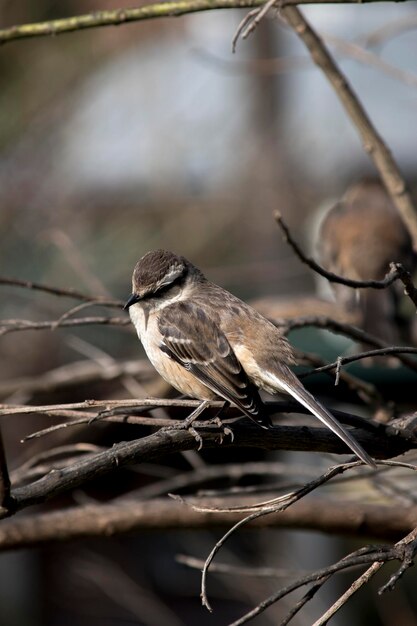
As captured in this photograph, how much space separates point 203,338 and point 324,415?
112 cm

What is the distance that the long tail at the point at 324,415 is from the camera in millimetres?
2768

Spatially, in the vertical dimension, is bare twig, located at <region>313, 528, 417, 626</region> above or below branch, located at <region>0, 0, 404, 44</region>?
below

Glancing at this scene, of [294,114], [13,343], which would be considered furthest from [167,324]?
[294,114]

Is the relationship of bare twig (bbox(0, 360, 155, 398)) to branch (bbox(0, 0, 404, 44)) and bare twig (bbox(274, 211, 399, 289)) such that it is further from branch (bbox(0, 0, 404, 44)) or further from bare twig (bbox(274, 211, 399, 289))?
bare twig (bbox(274, 211, 399, 289))

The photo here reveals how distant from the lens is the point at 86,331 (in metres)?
9.41

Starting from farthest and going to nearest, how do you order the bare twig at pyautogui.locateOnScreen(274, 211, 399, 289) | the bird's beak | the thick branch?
the thick branch → the bird's beak → the bare twig at pyautogui.locateOnScreen(274, 211, 399, 289)

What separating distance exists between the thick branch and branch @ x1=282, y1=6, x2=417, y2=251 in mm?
1302

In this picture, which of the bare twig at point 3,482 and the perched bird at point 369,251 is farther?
the perched bird at point 369,251

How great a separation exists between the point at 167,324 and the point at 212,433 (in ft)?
3.81

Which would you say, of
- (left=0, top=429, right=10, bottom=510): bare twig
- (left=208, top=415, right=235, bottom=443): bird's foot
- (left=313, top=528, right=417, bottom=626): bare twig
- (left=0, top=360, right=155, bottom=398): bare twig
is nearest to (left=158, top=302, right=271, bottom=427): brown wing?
(left=208, top=415, right=235, bottom=443): bird's foot

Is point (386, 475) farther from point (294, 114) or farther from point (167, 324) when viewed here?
point (294, 114)

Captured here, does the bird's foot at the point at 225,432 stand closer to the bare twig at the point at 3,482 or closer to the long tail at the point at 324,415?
the long tail at the point at 324,415

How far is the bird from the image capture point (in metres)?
3.82

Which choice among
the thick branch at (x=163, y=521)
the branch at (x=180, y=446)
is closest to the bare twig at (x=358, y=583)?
the branch at (x=180, y=446)
